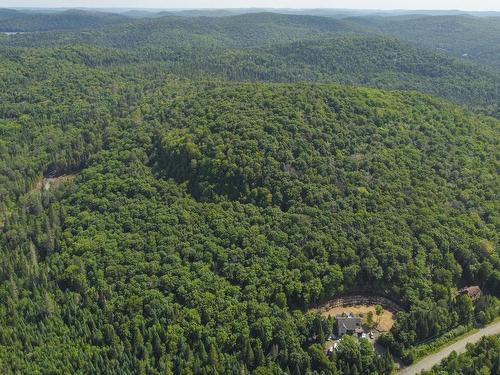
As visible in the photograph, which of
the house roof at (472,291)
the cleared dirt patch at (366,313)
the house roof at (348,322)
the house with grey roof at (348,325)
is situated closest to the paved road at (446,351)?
the house roof at (472,291)

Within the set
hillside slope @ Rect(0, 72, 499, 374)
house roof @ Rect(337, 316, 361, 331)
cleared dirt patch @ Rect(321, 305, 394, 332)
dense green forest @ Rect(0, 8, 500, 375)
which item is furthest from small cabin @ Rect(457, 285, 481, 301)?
house roof @ Rect(337, 316, 361, 331)

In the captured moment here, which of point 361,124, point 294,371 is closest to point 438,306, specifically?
point 294,371

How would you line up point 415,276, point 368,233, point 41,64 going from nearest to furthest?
point 415,276, point 368,233, point 41,64

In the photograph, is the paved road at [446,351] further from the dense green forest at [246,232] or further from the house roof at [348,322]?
the house roof at [348,322]

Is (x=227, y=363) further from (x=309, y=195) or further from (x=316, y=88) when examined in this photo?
(x=316, y=88)

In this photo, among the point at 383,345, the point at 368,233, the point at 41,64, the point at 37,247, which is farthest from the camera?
the point at 41,64

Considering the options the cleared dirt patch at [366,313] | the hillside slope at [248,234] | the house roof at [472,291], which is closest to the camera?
the hillside slope at [248,234]

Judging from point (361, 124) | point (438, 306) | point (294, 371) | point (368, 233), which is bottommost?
point (294, 371)
